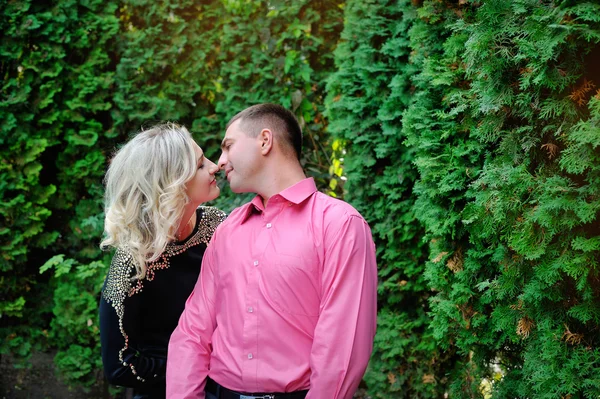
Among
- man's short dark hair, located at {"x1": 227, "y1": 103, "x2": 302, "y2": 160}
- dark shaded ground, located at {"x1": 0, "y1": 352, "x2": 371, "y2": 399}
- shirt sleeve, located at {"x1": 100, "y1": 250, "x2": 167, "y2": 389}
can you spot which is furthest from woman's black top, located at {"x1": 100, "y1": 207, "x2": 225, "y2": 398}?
dark shaded ground, located at {"x1": 0, "y1": 352, "x2": 371, "y2": 399}

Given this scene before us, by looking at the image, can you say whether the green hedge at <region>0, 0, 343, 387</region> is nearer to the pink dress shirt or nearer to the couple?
the couple

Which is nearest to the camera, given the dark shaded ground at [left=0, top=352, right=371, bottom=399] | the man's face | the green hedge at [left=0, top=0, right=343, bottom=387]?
the man's face

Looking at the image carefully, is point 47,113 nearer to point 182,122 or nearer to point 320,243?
point 182,122

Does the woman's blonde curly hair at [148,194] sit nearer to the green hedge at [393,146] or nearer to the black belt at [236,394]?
the black belt at [236,394]

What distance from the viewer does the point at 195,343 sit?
260 centimetres

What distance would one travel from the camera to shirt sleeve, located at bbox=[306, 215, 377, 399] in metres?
2.21

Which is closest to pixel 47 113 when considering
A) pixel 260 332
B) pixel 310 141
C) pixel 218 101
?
pixel 218 101

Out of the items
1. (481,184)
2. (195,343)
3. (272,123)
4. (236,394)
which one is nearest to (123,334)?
(195,343)

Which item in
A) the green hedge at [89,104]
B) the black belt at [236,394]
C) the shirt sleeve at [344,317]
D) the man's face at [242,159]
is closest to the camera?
the shirt sleeve at [344,317]

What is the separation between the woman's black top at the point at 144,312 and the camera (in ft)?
9.74

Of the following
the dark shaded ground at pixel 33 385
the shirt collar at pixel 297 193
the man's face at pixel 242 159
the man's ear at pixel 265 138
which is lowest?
the dark shaded ground at pixel 33 385

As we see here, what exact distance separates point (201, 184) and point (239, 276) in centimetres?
79

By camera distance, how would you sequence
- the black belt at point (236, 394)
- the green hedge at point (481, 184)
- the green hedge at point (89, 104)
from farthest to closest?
the green hedge at point (89, 104)
the black belt at point (236, 394)
the green hedge at point (481, 184)

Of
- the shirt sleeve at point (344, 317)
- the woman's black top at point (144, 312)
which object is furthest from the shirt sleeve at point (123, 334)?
the shirt sleeve at point (344, 317)
